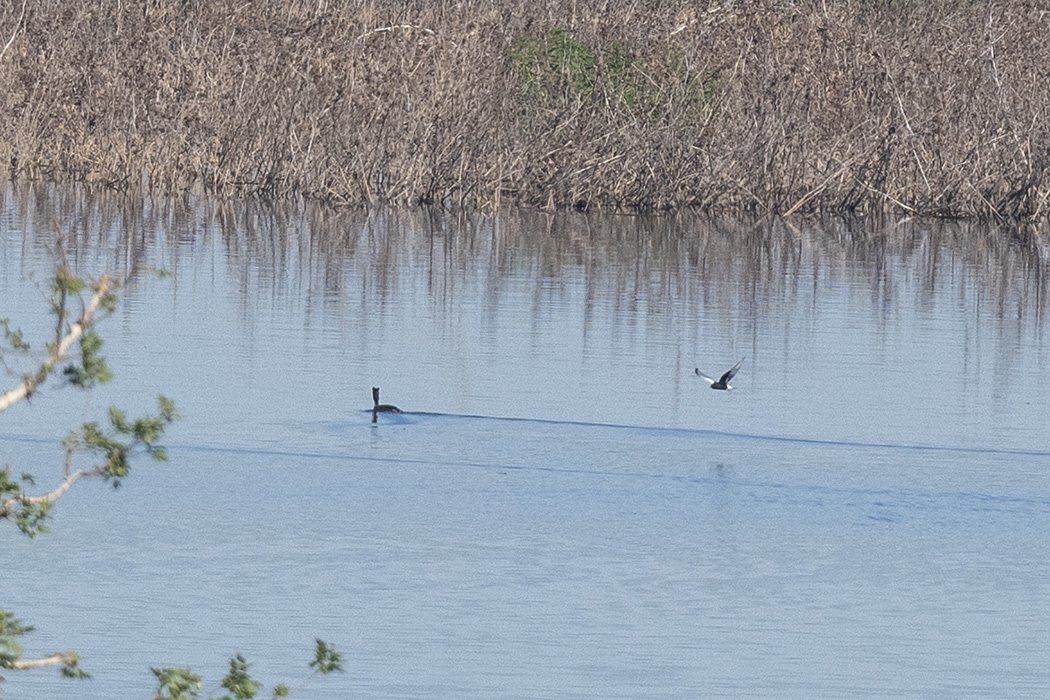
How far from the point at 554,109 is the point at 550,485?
515 inches

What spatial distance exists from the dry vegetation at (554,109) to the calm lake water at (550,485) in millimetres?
4804

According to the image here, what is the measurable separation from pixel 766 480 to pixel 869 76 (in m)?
12.5

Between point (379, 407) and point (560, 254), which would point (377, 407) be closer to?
point (379, 407)

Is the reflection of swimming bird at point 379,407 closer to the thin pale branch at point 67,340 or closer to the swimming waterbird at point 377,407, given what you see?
the swimming waterbird at point 377,407

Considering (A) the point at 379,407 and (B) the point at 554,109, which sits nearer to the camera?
(A) the point at 379,407

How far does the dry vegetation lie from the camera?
20.2 metres

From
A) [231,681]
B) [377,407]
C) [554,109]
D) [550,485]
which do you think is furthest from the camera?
[554,109]

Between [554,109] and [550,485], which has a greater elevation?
[554,109]

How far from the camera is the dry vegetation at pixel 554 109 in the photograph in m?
20.2

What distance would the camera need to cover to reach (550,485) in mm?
8281

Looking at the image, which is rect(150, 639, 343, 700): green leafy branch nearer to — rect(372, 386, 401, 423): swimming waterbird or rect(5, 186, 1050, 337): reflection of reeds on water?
rect(372, 386, 401, 423): swimming waterbird

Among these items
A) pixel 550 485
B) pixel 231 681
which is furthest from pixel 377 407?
pixel 231 681

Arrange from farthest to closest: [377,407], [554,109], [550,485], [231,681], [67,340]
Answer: [554,109] < [377,407] < [550,485] < [231,681] < [67,340]

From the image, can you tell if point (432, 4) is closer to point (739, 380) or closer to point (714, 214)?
point (714, 214)
